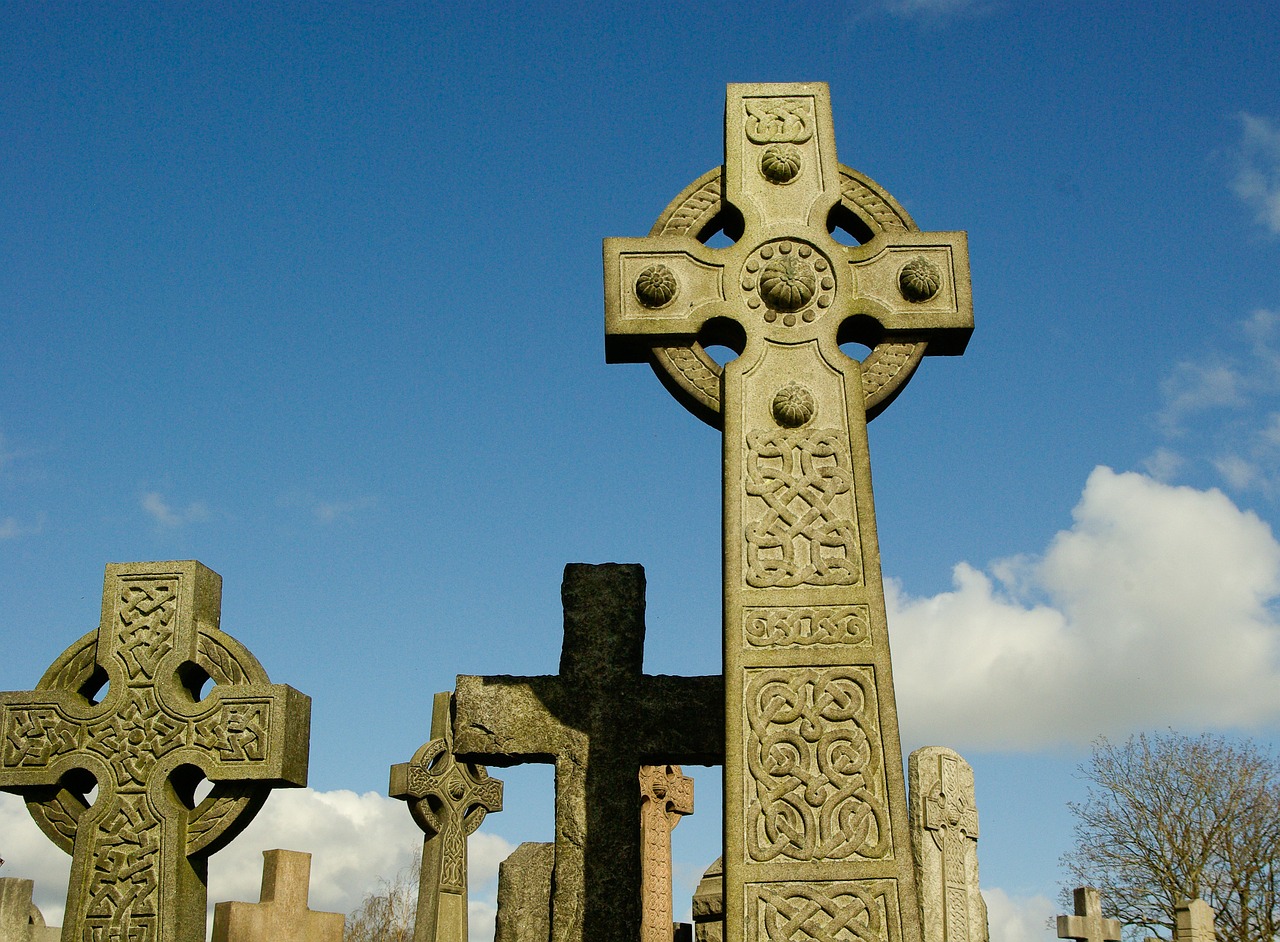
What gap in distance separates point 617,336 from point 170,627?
2961 mm

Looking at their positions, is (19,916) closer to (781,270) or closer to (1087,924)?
(781,270)

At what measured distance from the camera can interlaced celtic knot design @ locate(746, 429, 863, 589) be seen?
504cm

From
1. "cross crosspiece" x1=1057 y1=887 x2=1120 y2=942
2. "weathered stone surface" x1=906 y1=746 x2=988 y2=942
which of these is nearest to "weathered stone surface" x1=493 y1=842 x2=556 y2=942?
"weathered stone surface" x1=906 y1=746 x2=988 y2=942

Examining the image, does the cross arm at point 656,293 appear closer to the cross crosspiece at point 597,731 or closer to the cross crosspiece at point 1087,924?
the cross crosspiece at point 597,731

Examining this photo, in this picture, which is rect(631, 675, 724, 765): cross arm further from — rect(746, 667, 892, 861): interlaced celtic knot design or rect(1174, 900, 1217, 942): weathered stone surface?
rect(1174, 900, 1217, 942): weathered stone surface

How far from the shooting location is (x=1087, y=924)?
14172 millimetres

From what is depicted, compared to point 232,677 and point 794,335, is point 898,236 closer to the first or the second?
point 794,335

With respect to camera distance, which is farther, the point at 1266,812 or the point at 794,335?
the point at 1266,812

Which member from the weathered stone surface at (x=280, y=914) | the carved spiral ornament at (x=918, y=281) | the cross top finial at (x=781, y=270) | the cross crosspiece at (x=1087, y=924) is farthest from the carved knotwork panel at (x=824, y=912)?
the cross crosspiece at (x=1087, y=924)

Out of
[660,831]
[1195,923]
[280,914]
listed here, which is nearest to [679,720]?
[280,914]

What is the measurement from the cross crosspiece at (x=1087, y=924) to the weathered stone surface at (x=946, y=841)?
4592 millimetres

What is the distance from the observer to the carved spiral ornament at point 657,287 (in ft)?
18.5

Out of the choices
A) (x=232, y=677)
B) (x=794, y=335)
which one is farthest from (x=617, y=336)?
(x=232, y=677)

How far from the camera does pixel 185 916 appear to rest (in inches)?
→ 247
